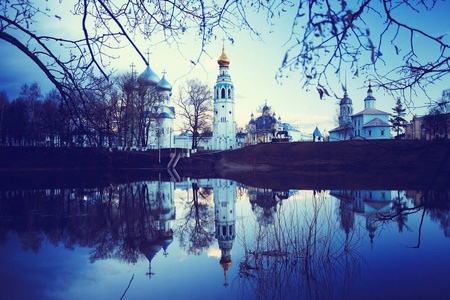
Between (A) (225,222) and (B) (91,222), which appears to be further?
(A) (225,222)

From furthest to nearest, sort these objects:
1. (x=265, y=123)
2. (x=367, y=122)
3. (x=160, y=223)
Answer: (x=265, y=123), (x=367, y=122), (x=160, y=223)

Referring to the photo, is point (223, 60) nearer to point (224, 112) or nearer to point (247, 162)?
point (224, 112)

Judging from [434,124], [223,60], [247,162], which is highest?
[223,60]

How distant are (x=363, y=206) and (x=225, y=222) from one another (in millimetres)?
6427

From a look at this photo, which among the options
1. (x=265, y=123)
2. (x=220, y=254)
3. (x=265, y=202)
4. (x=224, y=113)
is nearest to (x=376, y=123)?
(x=265, y=123)

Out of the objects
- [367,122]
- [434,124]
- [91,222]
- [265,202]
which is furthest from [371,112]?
[91,222]

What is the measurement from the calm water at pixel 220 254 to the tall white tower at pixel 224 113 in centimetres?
4947

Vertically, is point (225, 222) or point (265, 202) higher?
point (265, 202)

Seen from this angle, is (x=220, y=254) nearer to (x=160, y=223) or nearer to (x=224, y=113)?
(x=160, y=223)

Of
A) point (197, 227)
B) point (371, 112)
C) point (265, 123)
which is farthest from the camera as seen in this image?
point (265, 123)

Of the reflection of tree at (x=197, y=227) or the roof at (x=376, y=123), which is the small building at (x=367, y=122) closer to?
the roof at (x=376, y=123)

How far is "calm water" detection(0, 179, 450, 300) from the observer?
6.41 metres

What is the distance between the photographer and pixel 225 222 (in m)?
12.2

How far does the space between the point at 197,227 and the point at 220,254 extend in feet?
11.2
